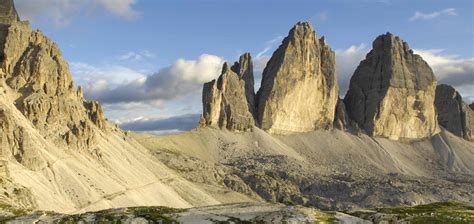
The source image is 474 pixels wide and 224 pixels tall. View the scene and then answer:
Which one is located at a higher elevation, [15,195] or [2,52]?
[2,52]

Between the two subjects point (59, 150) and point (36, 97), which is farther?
point (36, 97)

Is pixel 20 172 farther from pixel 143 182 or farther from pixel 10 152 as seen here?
pixel 143 182

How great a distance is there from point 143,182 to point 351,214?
87338 mm

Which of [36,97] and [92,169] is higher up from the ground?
[36,97]

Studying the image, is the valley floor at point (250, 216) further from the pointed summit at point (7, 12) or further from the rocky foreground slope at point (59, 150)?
the pointed summit at point (7, 12)

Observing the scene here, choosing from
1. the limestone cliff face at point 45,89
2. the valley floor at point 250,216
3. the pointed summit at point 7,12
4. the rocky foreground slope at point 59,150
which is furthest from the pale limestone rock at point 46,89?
the valley floor at point 250,216

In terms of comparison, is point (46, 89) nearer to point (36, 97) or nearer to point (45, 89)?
point (45, 89)

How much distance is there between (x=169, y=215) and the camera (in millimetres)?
46562

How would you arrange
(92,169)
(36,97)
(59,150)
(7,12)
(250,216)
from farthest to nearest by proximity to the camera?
(7,12) → (36,97) → (92,169) → (59,150) → (250,216)

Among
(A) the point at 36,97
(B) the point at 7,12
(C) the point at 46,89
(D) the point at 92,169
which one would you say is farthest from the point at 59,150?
(B) the point at 7,12

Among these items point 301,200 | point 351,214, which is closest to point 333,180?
point 301,200

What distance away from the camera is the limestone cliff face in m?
115

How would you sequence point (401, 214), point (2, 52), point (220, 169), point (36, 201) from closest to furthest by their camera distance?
point (401, 214) → point (36, 201) → point (2, 52) → point (220, 169)

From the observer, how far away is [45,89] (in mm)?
128125
